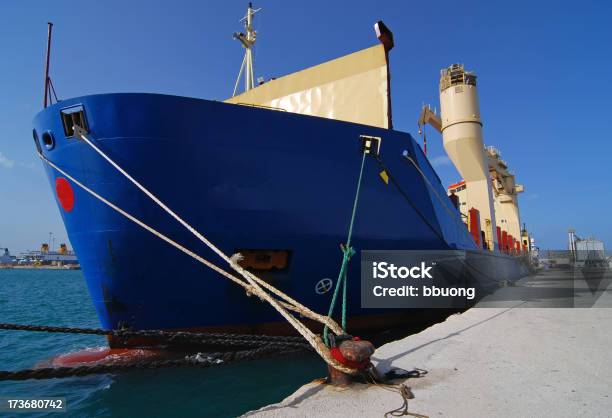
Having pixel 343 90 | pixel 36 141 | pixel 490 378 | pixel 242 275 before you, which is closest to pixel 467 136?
pixel 343 90

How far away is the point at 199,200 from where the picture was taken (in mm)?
5434

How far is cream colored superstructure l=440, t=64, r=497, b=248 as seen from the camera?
15898 millimetres

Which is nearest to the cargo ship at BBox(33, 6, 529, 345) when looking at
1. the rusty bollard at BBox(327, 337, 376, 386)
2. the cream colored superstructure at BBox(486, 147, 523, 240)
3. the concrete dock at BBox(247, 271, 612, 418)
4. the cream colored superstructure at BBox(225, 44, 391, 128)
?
the cream colored superstructure at BBox(225, 44, 391, 128)

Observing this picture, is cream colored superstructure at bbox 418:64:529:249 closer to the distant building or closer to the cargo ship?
the cargo ship

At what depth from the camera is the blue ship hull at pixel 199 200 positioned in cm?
530

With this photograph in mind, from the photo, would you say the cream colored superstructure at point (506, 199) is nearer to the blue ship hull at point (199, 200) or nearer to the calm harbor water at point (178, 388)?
the blue ship hull at point (199, 200)

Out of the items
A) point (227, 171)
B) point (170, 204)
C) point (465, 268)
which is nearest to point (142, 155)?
point (170, 204)

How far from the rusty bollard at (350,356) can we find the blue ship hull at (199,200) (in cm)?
271

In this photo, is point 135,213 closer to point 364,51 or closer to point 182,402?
point 182,402

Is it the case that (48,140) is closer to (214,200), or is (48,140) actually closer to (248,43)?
(214,200)

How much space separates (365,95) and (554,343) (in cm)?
558

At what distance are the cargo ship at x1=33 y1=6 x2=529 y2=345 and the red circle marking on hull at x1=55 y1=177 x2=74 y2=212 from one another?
3 centimetres

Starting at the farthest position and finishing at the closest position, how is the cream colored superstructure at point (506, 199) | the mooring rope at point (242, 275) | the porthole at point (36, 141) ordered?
1. the cream colored superstructure at point (506, 199)
2. the porthole at point (36, 141)
3. the mooring rope at point (242, 275)

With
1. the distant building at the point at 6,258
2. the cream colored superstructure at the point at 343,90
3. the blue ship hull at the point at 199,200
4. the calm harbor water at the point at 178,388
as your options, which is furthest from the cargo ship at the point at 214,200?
the distant building at the point at 6,258
